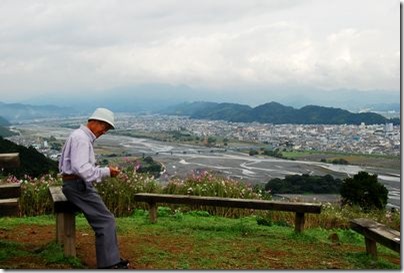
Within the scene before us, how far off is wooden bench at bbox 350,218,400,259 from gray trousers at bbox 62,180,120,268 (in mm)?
2621

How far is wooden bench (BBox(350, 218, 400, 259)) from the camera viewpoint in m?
5.07

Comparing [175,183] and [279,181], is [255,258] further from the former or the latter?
[279,181]

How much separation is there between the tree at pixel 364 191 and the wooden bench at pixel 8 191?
31.5 ft

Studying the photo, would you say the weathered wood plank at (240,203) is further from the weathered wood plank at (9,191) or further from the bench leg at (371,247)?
the weathered wood plank at (9,191)

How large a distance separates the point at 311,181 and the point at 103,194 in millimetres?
11311

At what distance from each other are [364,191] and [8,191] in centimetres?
1137

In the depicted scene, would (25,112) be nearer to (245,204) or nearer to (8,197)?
(245,204)

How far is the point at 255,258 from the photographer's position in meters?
5.55

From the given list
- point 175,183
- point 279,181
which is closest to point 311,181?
point 279,181

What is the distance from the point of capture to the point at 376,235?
17.8 ft

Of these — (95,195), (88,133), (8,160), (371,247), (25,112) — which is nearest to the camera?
(88,133)

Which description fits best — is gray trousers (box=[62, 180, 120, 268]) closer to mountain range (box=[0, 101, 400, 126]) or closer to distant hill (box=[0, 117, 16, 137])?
mountain range (box=[0, 101, 400, 126])

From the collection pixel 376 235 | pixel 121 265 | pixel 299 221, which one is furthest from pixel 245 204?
pixel 121 265

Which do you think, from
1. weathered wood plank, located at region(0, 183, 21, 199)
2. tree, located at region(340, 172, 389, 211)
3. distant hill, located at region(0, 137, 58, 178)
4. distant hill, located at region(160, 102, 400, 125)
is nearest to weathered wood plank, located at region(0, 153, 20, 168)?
weathered wood plank, located at region(0, 183, 21, 199)
